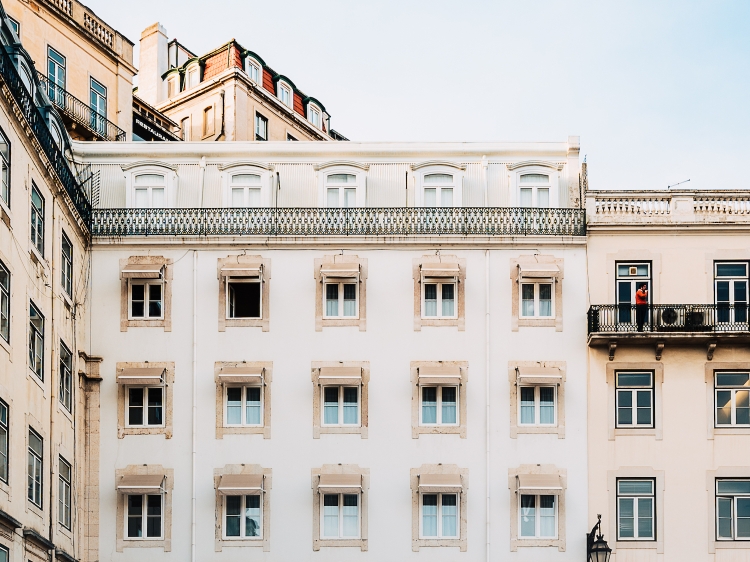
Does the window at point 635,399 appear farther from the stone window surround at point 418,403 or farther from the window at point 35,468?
the window at point 35,468

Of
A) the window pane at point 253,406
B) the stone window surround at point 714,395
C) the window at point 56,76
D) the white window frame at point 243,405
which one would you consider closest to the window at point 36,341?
the white window frame at point 243,405

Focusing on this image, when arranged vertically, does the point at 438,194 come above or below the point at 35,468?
above

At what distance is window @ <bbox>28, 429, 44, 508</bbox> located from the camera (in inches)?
1393

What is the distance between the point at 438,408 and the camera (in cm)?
4250

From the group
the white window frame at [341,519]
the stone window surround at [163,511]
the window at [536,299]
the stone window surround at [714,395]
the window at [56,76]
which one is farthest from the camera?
the window at [56,76]

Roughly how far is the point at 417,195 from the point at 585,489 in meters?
10.5

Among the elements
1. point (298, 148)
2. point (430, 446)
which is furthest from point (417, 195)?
point (430, 446)

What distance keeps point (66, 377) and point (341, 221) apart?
9616mm

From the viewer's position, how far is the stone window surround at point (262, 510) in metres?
41.3

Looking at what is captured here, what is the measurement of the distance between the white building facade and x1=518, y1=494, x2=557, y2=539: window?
0.21ft

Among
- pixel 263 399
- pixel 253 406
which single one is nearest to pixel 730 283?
pixel 263 399

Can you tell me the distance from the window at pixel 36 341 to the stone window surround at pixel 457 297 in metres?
11.5

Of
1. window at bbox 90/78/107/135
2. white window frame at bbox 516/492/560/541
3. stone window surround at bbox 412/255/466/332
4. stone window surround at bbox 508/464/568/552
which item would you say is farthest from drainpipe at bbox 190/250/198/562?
white window frame at bbox 516/492/560/541

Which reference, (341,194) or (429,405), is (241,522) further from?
(341,194)
